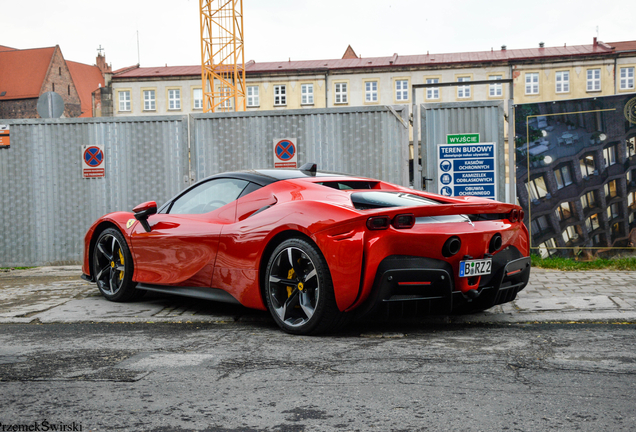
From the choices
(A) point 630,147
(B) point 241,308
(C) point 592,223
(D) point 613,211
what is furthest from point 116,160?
(A) point 630,147

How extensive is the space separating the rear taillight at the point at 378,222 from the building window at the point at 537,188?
18.1 ft

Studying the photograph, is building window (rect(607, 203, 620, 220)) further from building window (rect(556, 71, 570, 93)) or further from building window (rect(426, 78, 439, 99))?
building window (rect(556, 71, 570, 93))

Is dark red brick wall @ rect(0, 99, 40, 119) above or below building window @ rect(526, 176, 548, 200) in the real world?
above

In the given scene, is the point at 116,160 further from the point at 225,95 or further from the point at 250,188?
the point at 225,95

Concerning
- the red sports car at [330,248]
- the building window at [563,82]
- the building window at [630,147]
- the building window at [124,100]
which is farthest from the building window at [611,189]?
the building window at [124,100]

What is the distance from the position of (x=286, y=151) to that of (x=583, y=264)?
4560 mm

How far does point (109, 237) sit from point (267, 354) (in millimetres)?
3086

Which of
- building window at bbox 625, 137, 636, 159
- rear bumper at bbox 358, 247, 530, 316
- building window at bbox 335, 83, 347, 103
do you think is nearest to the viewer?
rear bumper at bbox 358, 247, 530, 316

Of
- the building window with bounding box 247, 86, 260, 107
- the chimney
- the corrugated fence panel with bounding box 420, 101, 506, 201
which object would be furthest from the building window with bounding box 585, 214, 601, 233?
the chimney

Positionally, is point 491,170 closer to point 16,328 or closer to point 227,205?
point 227,205

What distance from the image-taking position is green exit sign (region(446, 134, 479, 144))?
922cm

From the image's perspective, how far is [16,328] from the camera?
513 cm

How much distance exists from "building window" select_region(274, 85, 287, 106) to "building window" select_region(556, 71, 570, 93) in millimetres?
25009

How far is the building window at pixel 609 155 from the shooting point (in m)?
8.69
